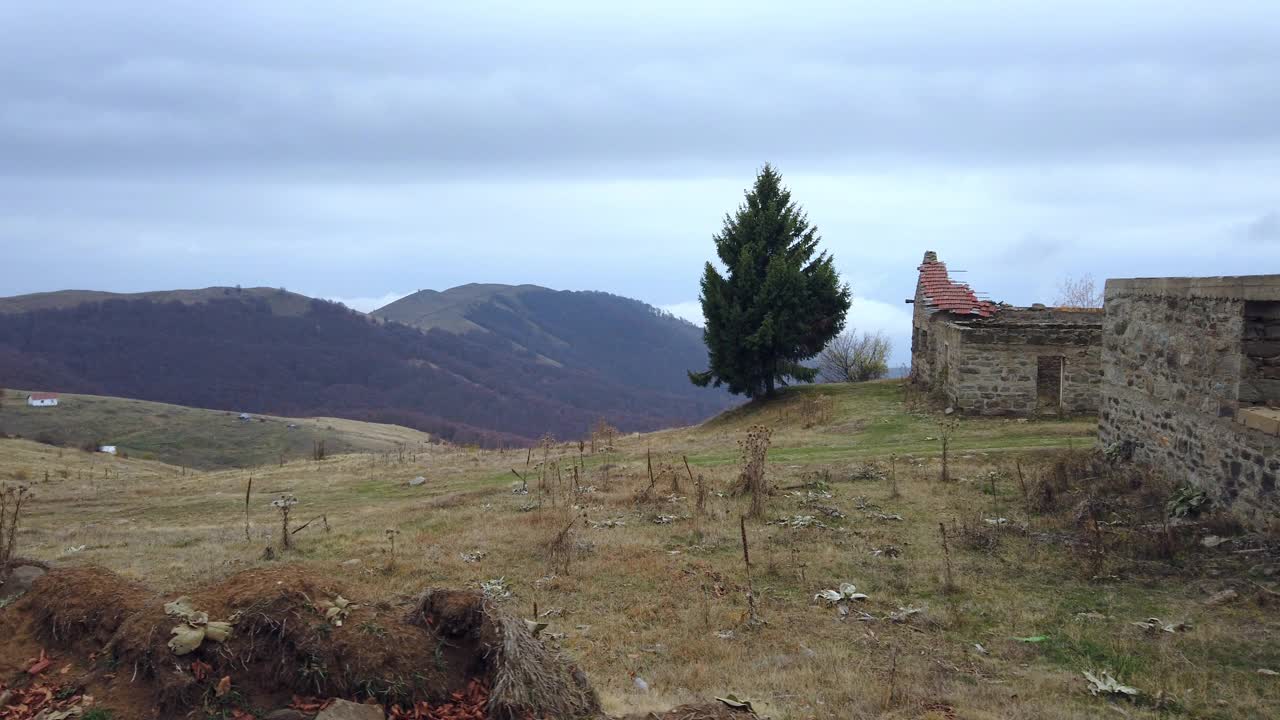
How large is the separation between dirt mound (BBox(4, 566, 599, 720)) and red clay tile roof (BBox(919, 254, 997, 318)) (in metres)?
22.2

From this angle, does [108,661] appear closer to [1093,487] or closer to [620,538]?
[620,538]

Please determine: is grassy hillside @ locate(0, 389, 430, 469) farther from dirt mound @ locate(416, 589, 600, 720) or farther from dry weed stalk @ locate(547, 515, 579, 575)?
dirt mound @ locate(416, 589, 600, 720)

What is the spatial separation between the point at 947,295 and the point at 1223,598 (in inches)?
745

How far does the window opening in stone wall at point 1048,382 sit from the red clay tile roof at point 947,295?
11.9 ft

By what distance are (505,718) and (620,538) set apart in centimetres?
629

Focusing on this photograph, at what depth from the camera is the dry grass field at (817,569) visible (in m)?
6.49

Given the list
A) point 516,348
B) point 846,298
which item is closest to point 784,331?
point 846,298

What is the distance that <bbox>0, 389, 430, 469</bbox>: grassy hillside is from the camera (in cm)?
5697

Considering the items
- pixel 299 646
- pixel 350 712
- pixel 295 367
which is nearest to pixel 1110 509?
pixel 350 712

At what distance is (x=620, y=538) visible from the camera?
11.5 metres

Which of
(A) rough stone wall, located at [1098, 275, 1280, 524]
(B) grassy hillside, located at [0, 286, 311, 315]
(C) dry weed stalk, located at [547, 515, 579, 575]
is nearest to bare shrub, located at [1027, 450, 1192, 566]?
(A) rough stone wall, located at [1098, 275, 1280, 524]

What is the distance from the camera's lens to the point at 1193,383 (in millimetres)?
10906

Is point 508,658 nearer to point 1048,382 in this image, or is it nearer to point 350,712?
point 350,712

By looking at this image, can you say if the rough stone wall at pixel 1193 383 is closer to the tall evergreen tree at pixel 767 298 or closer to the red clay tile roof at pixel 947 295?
the red clay tile roof at pixel 947 295
